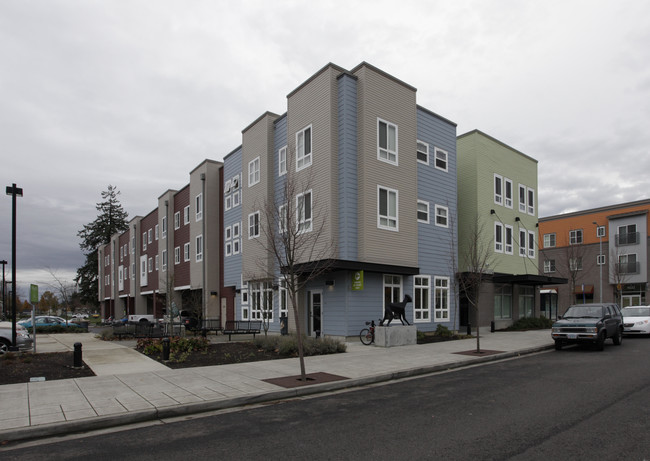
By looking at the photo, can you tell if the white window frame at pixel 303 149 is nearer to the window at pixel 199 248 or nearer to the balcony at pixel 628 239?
the window at pixel 199 248

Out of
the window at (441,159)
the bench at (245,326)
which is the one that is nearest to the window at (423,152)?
the window at (441,159)

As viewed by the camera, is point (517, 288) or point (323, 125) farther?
point (517, 288)

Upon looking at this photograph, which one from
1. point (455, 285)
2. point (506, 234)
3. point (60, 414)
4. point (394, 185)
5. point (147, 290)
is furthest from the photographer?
point (147, 290)

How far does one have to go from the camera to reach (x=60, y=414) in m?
7.80

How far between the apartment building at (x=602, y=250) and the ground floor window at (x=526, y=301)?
1124 centimetres

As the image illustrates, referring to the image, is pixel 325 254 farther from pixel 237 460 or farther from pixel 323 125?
pixel 237 460

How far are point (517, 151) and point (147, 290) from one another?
3617 cm

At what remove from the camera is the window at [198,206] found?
34.1 meters

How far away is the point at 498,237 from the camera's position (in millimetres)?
29484

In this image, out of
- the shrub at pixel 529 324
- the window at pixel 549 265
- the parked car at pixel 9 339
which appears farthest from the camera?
the window at pixel 549 265

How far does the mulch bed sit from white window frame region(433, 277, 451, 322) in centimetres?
1687

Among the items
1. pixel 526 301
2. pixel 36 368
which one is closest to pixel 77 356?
pixel 36 368

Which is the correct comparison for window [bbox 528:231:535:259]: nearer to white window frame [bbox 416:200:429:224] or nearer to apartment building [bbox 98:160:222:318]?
white window frame [bbox 416:200:429:224]

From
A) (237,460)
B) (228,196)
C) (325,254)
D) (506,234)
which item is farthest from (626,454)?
(228,196)
